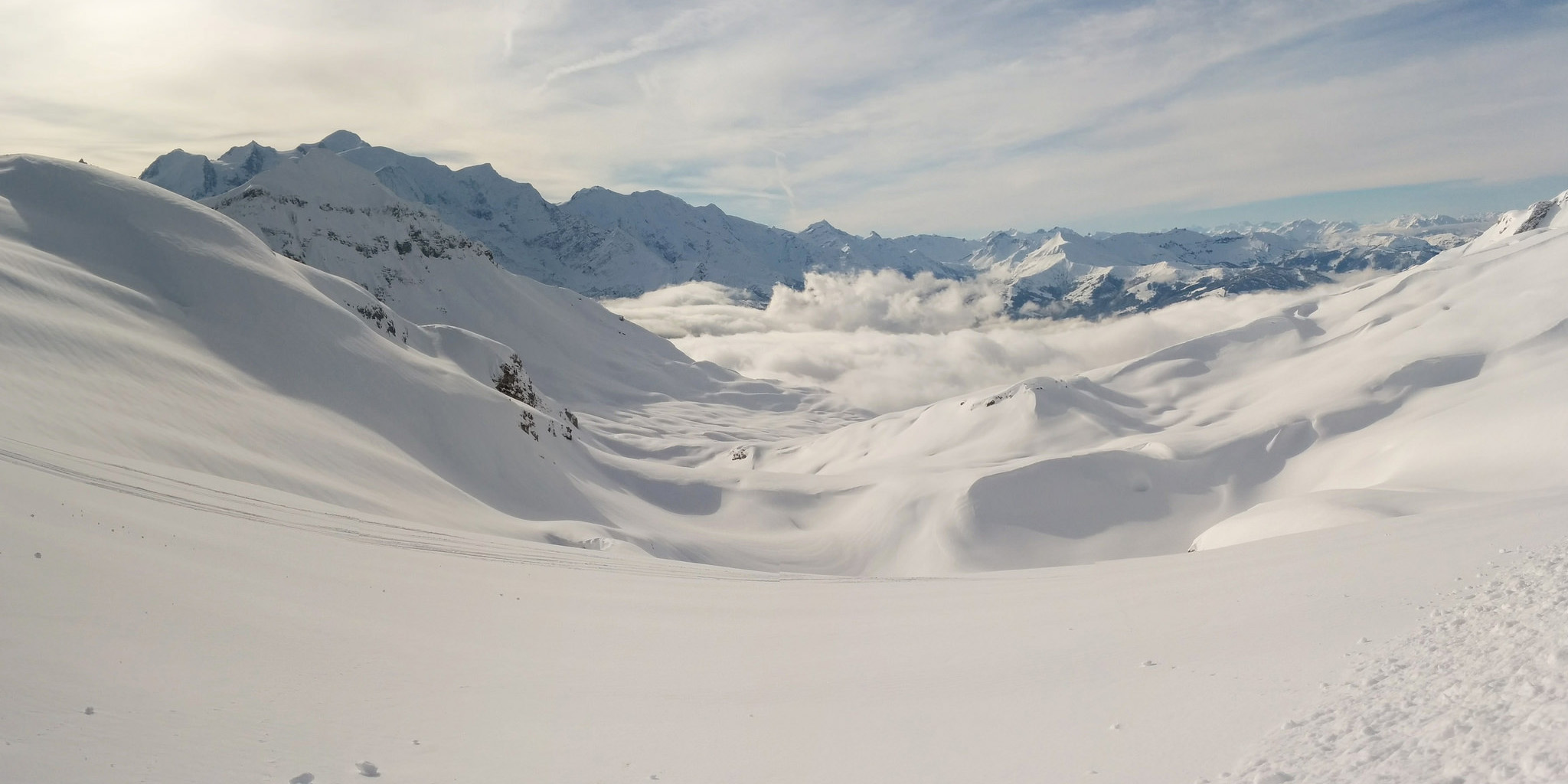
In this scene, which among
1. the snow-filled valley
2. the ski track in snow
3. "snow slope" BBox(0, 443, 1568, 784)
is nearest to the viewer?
the ski track in snow

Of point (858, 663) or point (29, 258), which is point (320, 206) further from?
point (858, 663)

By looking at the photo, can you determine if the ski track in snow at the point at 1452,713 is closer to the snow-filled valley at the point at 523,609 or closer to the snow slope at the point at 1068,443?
the snow-filled valley at the point at 523,609

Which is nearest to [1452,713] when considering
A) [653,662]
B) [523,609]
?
[653,662]


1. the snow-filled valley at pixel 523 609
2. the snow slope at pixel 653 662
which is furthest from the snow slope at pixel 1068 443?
the snow slope at pixel 653 662

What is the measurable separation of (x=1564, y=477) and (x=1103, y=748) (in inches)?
1759

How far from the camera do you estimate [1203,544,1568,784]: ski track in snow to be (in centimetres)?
592

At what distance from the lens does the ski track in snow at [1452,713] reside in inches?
233

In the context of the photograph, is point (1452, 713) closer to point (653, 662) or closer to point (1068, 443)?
point (653, 662)

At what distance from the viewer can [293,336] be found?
38.8m

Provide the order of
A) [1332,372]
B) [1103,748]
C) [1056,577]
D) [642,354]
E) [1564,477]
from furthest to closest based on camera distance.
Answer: [642,354] < [1332,372] < [1564,477] < [1056,577] < [1103,748]

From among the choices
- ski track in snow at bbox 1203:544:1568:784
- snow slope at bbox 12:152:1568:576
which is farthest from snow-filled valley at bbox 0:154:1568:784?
snow slope at bbox 12:152:1568:576

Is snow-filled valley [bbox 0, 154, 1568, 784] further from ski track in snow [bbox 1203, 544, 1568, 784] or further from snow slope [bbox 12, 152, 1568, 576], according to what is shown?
snow slope [bbox 12, 152, 1568, 576]

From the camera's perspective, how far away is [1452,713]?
266 inches

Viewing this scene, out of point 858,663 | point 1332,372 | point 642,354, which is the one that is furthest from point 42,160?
point 642,354
